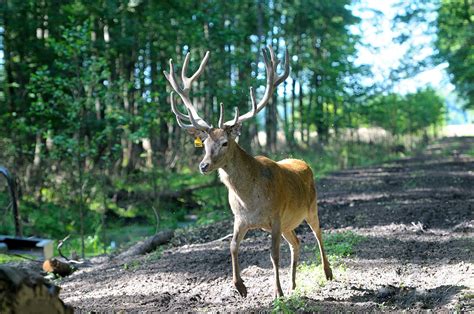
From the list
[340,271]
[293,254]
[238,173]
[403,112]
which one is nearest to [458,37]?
[403,112]

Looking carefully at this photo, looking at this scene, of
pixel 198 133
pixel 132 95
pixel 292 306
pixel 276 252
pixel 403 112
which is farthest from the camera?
pixel 403 112

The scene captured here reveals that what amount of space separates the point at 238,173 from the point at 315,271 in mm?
1945

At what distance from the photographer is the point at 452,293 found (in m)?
6.71

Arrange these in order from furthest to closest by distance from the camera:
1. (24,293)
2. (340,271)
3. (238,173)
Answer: (340,271) → (238,173) → (24,293)

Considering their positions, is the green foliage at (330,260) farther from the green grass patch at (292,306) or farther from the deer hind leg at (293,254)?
the green grass patch at (292,306)

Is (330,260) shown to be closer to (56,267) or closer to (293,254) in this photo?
(293,254)

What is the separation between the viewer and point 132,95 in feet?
76.2

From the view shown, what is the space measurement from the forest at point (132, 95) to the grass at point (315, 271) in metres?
4.30

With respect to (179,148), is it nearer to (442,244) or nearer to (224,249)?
(224,249)

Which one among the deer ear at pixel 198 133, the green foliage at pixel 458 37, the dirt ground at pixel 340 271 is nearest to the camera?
the dirt ground at pixel 340 271

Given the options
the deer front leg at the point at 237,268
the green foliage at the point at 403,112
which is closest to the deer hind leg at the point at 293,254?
the deer front leg at the point at 237,268

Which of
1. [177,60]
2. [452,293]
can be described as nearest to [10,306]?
[452,293]

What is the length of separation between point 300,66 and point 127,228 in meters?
17.0

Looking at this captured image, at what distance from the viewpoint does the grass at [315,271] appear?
6258mm
